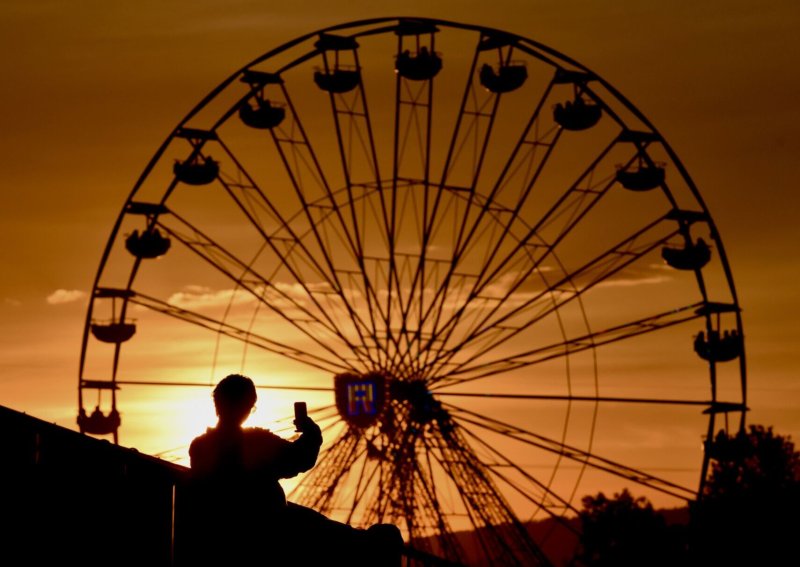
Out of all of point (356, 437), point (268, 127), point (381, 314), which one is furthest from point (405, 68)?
point (356, 437)

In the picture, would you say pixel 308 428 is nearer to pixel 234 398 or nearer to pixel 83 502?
pixel 234 398

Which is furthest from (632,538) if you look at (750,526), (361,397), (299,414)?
(299,414)

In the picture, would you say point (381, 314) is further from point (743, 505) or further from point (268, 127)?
point (743, 505)

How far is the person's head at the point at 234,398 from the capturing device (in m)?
7.36

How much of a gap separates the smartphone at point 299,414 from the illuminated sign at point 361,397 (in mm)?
18566

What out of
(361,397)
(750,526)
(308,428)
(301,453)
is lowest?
(301,453)

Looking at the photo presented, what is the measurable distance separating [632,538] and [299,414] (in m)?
83.2

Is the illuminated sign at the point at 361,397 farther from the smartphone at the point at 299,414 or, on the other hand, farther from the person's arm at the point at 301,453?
the person's arm at the point at 301,453

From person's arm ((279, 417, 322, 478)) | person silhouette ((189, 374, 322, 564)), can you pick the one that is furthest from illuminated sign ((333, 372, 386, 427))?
person silhouette ((189, 374, 322, 564))

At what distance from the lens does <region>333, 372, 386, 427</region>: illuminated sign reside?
27.0 m

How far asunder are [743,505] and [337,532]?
68430mm

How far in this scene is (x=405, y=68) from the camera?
2922cm

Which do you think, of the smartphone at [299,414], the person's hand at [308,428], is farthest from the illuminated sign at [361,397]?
the person's hand at [308,428]

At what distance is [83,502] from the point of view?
7523 millimetres
